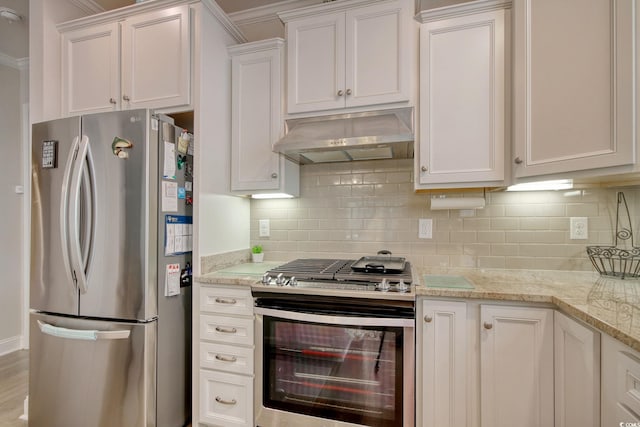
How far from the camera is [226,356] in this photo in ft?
5.26

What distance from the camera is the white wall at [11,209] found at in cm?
277

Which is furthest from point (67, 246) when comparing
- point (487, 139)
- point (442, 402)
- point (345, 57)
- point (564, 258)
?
point (564, 258)

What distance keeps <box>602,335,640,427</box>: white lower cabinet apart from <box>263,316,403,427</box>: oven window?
692 millimetres

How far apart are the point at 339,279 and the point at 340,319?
0.65 feet

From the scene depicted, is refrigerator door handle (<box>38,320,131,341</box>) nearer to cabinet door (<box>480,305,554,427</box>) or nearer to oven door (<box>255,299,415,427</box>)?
oven door (<box>255,299,415,427</box>)

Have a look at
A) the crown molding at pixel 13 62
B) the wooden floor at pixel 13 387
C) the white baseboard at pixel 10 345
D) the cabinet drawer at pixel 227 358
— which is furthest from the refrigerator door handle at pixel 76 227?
the crown molding at pixel 13 62

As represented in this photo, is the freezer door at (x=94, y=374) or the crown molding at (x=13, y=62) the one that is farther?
the crown molding at (x=13, y=62)

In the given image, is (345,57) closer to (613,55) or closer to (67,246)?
(613,55)

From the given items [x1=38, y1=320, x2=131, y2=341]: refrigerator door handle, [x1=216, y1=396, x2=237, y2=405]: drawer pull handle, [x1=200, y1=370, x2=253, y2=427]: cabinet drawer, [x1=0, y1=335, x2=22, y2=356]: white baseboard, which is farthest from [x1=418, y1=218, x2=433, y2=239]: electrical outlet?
[x1=0, y1=335, x2=22, y2=356]: white baseboard

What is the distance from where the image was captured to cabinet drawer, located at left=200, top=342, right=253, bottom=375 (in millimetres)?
1563

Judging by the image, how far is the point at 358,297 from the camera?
1358mm

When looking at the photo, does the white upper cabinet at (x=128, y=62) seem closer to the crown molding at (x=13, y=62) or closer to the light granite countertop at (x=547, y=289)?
the light granite countertop at (x=547, y=289)

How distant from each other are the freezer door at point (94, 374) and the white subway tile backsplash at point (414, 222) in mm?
1007

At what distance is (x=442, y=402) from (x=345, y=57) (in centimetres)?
191
